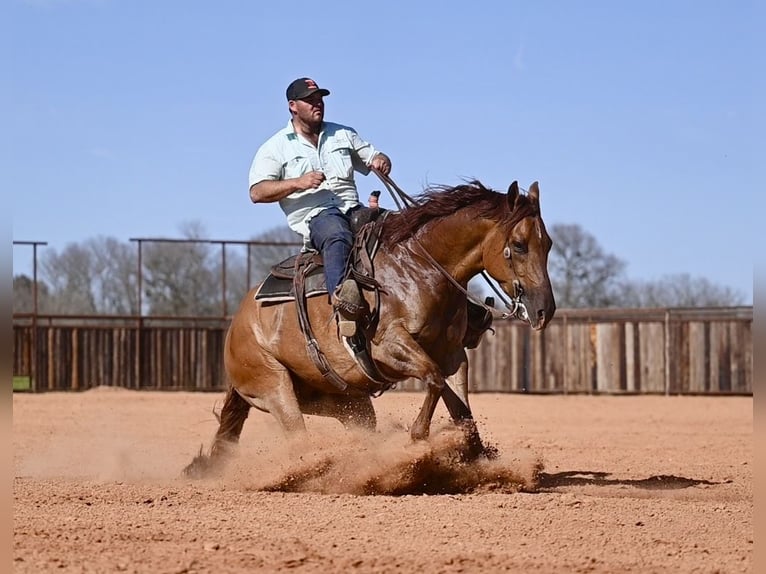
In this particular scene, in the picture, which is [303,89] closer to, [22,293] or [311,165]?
[311,165]

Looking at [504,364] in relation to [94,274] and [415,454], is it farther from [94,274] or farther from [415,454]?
[94,274]

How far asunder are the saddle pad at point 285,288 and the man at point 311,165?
0.82 ft

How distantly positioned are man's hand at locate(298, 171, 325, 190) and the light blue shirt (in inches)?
11.8

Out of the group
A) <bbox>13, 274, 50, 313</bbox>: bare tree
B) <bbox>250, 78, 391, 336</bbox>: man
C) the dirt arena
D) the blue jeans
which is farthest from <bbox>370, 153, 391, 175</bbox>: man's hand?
<bbox>13, 274, 50, 313</bbox>: bare tree

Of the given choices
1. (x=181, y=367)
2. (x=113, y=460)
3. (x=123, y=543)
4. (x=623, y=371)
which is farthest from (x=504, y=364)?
(x=123, y=543)

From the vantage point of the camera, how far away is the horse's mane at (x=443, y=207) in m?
9.09

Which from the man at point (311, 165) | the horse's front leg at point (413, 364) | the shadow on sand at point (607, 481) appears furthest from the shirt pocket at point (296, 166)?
the shadow on sand at point (607, 481)

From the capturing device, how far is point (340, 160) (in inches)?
390

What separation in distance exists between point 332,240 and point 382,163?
99 centimetres

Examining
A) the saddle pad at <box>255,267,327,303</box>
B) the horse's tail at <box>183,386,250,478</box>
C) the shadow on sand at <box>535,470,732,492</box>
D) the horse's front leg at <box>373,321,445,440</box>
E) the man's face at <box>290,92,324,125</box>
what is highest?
the man's face at <box>290,92,324,125</box>

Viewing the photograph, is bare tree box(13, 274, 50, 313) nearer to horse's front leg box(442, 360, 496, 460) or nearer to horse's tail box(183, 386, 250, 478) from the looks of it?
horse's tail box(183, 386, 250, 478)

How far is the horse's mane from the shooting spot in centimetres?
909

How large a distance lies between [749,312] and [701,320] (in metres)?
2.42

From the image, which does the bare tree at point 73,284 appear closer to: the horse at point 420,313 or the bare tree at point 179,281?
the bare tree at point 179,281
